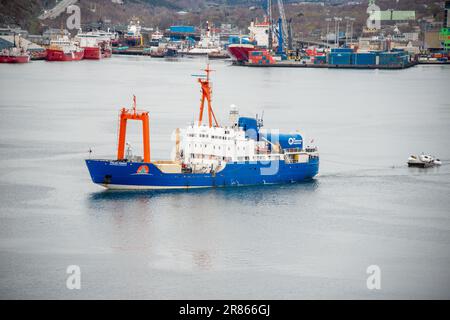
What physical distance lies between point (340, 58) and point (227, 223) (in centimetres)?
5468

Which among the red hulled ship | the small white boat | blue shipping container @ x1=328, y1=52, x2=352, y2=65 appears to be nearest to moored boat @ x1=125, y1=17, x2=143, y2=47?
the red hulled ship

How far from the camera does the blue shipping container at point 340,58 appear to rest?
70688mm

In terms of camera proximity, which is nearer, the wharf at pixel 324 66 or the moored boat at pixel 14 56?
the moored boat at pixel 14 56

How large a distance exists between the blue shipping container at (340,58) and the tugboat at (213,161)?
50230mm

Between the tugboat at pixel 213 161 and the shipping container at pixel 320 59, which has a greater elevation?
the shipping container at pixel 320 59

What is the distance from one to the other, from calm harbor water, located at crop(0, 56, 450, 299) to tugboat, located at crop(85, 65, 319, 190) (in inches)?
11.5

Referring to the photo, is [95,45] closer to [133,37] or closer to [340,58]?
[133,37]

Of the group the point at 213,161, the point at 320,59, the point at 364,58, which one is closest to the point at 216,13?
the point at 320,59

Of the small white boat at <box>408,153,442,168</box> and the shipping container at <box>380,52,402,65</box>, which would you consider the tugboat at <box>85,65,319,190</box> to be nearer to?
the small white boat at <box>408,153,442,168</box>

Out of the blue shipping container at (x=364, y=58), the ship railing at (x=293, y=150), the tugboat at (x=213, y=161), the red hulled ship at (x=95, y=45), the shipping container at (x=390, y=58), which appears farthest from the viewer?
the red hulled ship at (x=95, y=45)

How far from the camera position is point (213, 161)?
20.1 m

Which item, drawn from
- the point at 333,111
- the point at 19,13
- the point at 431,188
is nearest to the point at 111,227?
the point at 431,188

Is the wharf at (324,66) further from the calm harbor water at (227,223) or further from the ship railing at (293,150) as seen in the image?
the ship railing at (293,150)

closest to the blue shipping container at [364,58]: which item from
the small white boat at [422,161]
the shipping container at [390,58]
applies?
the shipping container at [390,58]
